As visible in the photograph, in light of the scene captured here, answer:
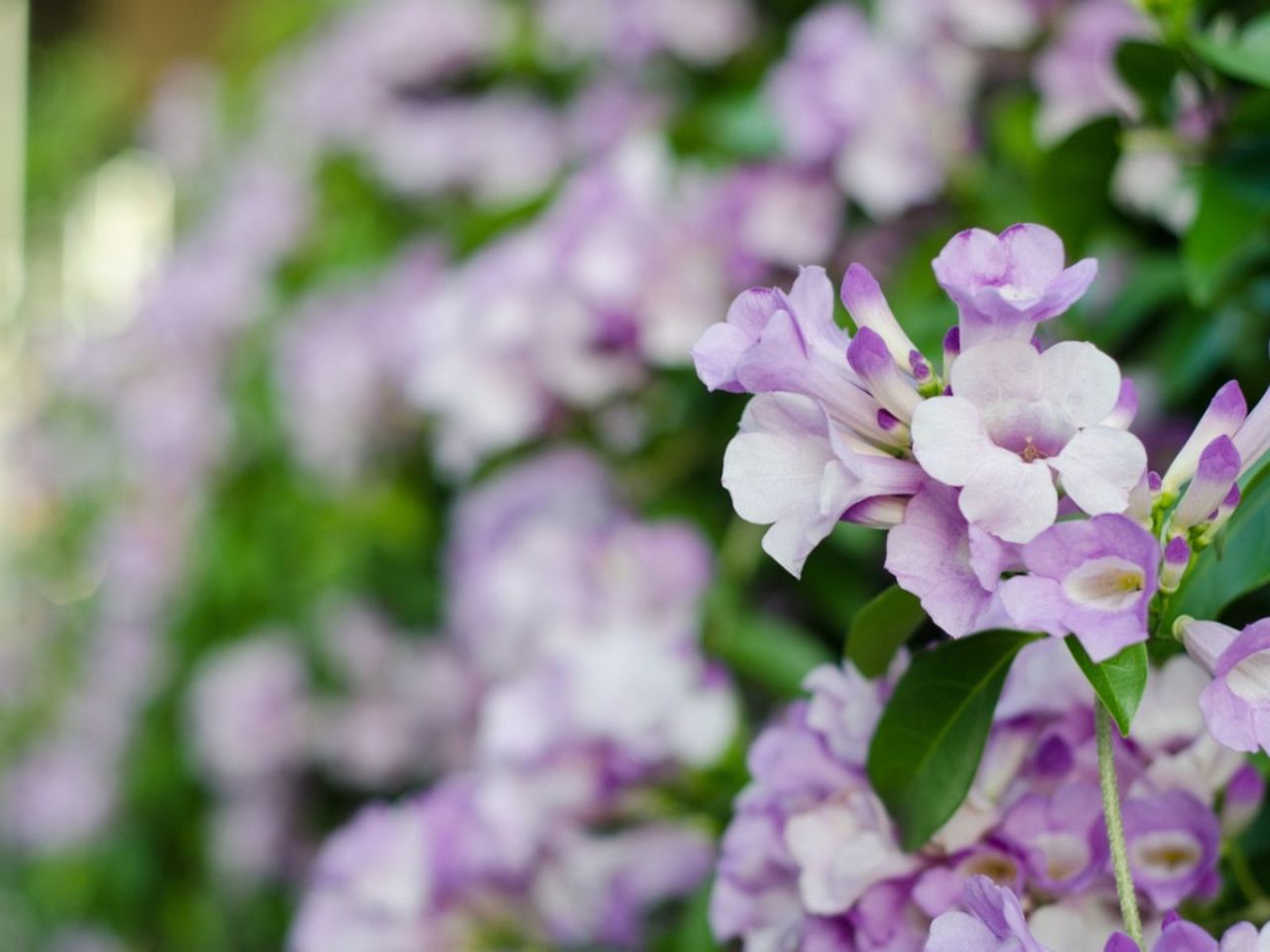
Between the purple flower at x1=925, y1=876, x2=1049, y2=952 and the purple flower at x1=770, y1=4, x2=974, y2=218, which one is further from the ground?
the purple flower at x1=925, y1=876, x2=1049, y2=952

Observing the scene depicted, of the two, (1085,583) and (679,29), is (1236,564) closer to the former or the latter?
(1085,583)

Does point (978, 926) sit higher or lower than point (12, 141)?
higher

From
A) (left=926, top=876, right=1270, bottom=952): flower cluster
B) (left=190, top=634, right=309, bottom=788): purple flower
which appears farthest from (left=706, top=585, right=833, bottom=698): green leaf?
(left=190, top=634, right=309, bottom=788): purple flower

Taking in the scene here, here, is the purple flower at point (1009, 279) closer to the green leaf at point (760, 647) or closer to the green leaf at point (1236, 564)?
the green leaf at point (1236, 564)

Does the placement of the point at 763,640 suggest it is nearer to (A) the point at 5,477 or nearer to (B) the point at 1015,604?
(B) the point at 1015,604

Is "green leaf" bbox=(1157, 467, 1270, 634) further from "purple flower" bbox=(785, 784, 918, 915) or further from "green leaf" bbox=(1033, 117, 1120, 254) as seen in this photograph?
"green leaf" bbox=(1033, 117, 1120, 254)

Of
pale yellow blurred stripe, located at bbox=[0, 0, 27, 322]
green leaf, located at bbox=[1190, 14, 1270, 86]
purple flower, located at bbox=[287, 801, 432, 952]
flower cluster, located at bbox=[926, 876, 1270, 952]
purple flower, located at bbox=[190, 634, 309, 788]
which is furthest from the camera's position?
pale yellow blurred stripe, located at bbox=[0, 0, 27, 322]

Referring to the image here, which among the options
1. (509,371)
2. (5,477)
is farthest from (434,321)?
(5,477)

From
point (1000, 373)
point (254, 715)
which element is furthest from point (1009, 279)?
point (254, 715)
